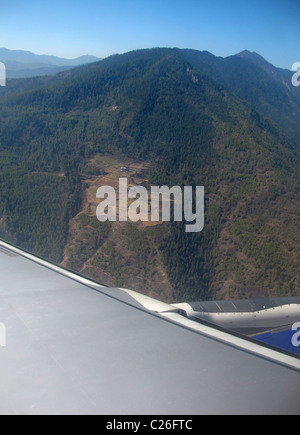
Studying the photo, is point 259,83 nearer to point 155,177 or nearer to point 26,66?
point 155,177

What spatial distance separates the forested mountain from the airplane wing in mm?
5410

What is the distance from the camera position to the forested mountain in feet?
25.6

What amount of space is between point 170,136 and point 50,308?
12659 millimetres

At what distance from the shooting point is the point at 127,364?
45.4 inches

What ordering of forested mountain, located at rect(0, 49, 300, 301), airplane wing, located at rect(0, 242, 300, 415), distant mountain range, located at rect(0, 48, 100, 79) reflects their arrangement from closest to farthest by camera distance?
1. airplane wing, located at rect(0, 242, 300, 415)
2. forested mountain, located at rect(0, 49, 300, 301)
3. distant mountain range, located at rect(0, 48, 100, 79)

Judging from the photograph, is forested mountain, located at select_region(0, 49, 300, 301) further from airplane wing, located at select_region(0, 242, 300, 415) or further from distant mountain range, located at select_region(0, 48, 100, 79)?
distant mountain range, located at select_region(0, 48, 100, 79)

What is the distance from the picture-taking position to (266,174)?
11.0m

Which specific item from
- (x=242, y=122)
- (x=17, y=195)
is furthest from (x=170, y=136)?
(x=17, y=195)

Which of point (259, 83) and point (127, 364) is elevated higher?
point (259, 83)

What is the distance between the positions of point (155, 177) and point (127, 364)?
10844 mm

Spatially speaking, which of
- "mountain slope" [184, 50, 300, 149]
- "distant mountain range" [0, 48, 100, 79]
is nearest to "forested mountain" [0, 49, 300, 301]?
"mountain slope" [184, 50, 300, 149]

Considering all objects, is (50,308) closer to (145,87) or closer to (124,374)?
(124,374)

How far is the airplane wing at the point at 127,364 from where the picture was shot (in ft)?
3.11

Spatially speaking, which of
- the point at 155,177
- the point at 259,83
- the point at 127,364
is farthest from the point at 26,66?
the point at 127,364
